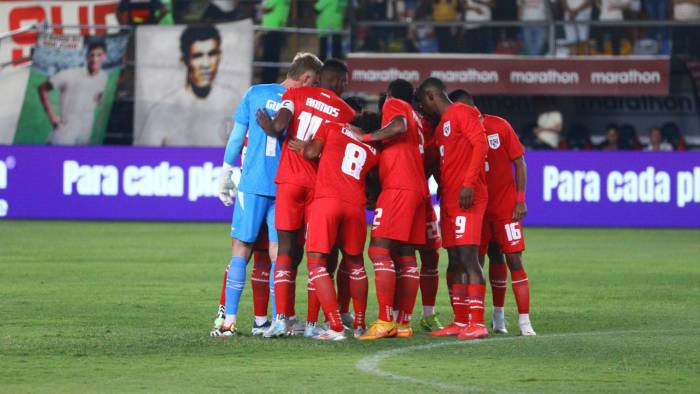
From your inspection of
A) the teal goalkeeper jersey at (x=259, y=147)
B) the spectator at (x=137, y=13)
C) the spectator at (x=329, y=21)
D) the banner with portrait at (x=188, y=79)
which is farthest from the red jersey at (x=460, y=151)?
the spectator at (x=137, y=13)

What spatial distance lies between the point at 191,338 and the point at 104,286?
489 centimetres

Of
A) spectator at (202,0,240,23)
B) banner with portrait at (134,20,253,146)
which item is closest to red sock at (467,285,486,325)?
banner with portrait at (134,20,253,146)

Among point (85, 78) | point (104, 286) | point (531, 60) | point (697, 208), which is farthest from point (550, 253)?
point (85, 78)

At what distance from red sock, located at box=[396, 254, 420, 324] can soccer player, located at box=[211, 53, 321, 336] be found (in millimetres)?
1046

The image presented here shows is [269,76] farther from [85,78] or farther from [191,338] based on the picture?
[191,338]

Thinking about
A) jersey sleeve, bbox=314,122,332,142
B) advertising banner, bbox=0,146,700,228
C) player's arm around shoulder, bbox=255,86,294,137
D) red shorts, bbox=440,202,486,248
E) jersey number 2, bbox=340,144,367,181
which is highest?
player's arm around shoulder, bbox=255,86,294,137

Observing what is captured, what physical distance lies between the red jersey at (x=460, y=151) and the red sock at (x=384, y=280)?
694 millimetres

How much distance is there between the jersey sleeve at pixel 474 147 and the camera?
11.2m

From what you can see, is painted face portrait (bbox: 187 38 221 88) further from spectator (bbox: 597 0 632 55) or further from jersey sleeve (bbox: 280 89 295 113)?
jersey sleeve (bbox: 280 89 295 113)

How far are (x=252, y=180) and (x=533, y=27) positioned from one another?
20133 mm

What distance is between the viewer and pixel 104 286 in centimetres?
1592

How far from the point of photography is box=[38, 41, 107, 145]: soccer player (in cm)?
2964

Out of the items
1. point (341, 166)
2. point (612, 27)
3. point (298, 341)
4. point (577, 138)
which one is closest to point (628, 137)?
point (577, 138)

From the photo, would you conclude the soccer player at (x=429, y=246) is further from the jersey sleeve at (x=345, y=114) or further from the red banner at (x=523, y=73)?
the red banner at (x=523, y=73)
